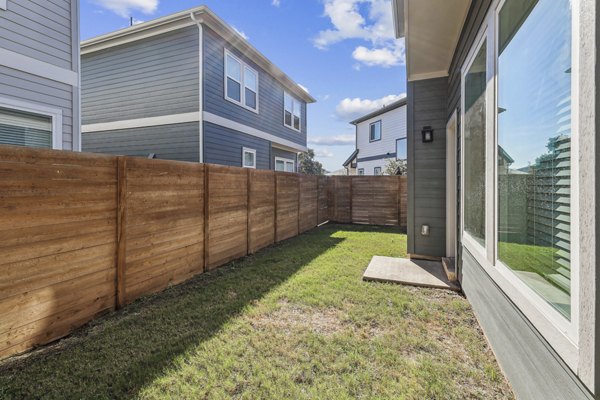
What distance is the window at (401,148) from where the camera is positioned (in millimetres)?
16891

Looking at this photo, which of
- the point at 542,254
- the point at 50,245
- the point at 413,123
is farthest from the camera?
the point at 413,123

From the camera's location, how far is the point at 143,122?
27.1ft

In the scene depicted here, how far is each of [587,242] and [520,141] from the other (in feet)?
3.22

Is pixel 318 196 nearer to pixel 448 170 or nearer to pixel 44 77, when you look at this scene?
pixel 448 170

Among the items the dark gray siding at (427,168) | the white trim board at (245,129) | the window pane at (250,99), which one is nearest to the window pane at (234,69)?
the window pane at (250,99)

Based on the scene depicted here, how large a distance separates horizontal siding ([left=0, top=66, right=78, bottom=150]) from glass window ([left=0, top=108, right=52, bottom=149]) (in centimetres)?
21

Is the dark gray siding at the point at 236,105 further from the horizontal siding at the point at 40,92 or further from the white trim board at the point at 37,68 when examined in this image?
the horizontal siding at the point at 40,92

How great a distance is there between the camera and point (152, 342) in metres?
2.56

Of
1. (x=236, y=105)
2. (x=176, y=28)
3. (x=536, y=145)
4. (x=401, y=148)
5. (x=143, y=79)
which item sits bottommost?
(x=536, y=145)

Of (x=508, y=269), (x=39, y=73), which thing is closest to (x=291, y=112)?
(x=39, y=73)

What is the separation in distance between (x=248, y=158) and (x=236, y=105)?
177 centimetres

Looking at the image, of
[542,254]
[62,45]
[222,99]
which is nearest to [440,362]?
[542,254]

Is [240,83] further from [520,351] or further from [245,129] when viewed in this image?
[520,351]

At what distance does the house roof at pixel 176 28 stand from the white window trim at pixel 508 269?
6.45 m
